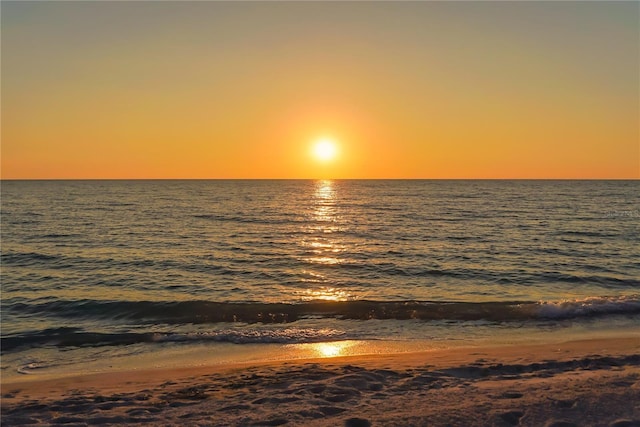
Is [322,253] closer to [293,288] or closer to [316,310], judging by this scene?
[293,288]

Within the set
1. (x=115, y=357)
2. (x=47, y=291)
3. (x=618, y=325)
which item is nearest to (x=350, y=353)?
(x=115, y=357)

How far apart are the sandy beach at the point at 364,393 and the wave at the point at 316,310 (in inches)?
189

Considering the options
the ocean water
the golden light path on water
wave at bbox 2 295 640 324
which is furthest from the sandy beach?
the golden light path on water

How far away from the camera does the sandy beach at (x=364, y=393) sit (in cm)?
798

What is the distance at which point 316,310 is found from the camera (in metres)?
18.2

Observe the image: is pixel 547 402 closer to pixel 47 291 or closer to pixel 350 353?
pixel 350 353

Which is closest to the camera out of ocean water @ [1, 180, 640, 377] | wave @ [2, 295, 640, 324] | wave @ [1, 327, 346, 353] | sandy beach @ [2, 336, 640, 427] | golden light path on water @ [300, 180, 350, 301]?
sandy beach @ [2, 336, 640, 427]

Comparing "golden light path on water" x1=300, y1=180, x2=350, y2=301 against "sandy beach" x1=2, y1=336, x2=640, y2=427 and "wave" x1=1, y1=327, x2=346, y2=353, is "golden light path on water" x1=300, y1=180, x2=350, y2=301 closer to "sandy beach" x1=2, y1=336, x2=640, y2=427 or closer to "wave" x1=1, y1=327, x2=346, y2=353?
A: "wave" x1=1, y1=327, x2=346, y2=353

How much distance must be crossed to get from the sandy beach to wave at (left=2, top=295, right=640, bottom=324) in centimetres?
481

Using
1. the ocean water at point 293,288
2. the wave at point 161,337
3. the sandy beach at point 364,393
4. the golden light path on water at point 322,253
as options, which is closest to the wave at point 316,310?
the ocean water at point 293,288

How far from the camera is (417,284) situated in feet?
74.2

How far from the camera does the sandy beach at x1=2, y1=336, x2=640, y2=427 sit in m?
7.98

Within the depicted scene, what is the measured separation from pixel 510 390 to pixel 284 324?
28.7 feet

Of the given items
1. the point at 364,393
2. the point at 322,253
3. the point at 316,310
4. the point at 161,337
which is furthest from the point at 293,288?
the point at 364,393
